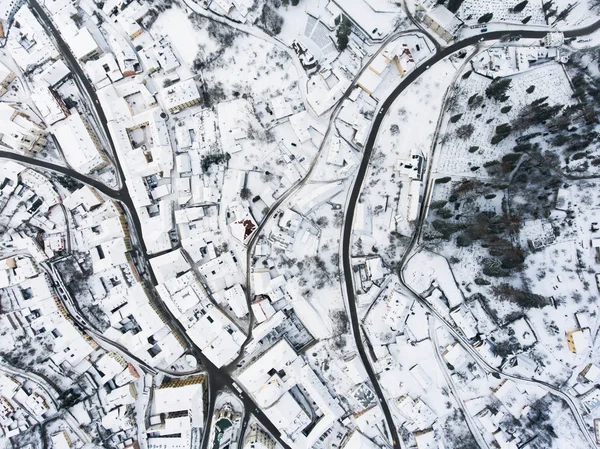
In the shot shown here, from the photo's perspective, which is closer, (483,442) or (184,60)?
(483,442)

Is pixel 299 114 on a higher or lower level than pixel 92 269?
higher

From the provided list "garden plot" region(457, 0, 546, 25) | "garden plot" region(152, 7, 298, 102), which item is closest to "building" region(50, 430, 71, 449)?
"garden plot" region(152, 7, 298, 102)

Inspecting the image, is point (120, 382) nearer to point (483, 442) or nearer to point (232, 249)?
point (232, 249)

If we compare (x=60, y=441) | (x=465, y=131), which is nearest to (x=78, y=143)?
(x=60, y=441)

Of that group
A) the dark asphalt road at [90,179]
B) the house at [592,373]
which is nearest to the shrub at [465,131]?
the house at [592,373]

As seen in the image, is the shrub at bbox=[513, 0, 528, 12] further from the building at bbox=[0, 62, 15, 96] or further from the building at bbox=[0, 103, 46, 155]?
the building at bbox=[0, 62, 15, 96]

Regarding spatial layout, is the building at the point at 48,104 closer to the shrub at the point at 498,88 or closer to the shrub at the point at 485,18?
the shrub at the point at 498,88

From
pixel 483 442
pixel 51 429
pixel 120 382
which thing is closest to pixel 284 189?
pixel 120 382
